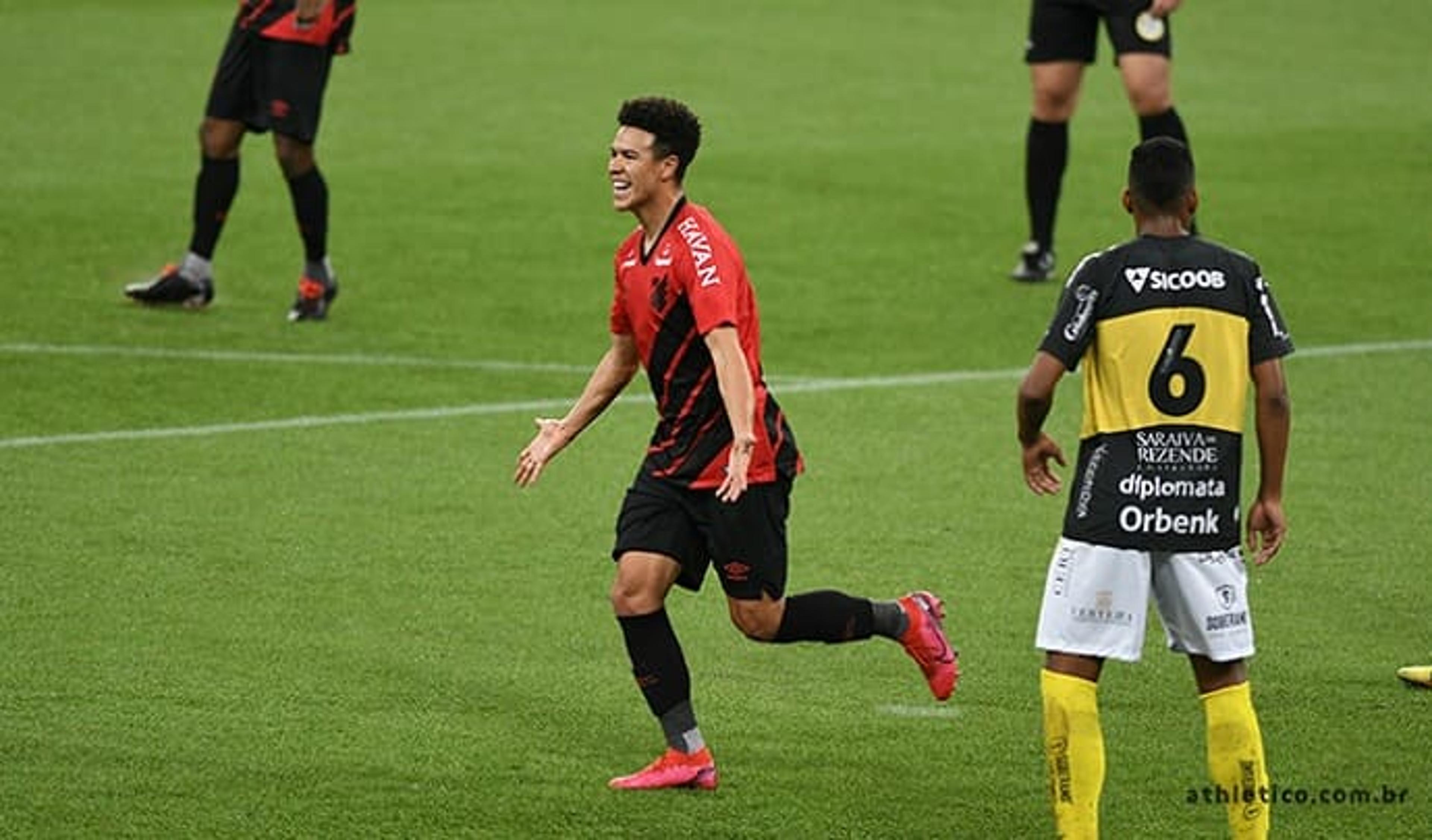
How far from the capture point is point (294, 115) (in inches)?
531

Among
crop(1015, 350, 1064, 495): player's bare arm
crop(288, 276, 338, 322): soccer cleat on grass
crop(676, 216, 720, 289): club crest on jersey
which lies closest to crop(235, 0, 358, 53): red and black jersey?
crop(288, 276, 338, 322): soccer cleat on grass

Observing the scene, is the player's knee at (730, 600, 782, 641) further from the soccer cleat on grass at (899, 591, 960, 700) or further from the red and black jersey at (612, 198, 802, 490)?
the soccer cleat on grass at (899, 591, 960, 700)

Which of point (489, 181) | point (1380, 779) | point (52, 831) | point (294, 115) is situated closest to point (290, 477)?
point (294, 115)

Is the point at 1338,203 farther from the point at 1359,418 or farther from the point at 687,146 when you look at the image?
the point at 687,146

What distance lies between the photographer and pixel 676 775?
758 centimetres

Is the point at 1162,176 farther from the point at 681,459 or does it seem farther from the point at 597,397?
the point at 597,397

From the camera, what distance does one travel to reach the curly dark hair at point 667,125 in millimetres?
7695

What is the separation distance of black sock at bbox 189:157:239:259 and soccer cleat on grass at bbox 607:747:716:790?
270 inches

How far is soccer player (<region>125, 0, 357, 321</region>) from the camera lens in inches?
530

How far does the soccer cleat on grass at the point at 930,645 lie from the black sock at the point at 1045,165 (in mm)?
7035

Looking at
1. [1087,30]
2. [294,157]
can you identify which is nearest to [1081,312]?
[294,157]

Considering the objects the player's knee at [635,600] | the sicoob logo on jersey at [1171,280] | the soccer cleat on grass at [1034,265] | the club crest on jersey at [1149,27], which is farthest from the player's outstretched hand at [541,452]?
the soccer cleat on grass at [1034,265]

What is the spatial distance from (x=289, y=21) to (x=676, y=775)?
6.81 metres

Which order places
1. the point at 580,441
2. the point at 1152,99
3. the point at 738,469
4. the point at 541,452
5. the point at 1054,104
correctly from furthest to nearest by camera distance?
the point at 1054,104 → the point at 1152,99 → the point at 580,441 → the point at 541,452 → the point at 738,469
